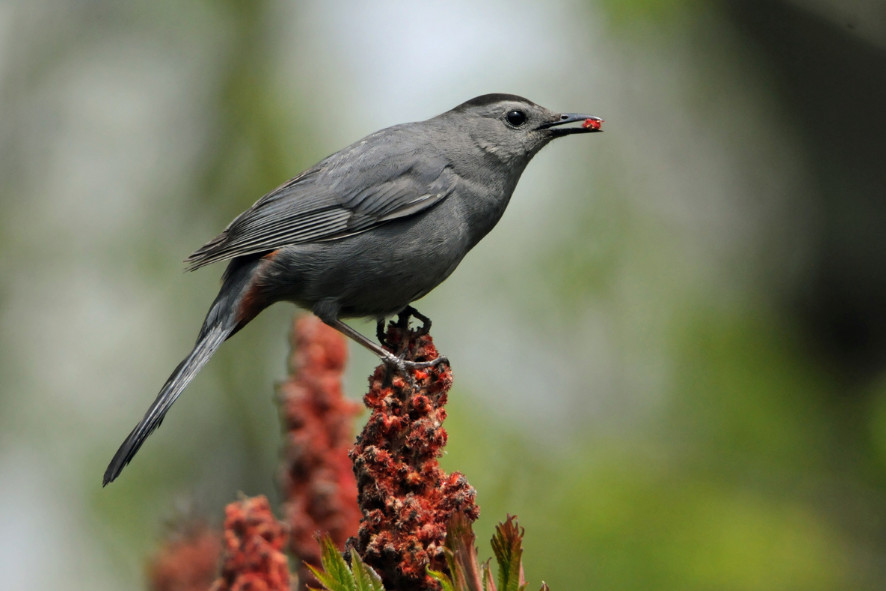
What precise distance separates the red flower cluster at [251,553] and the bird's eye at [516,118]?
3083 mm

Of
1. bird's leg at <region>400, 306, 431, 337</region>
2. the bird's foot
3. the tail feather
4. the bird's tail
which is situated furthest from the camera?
the bird's tail

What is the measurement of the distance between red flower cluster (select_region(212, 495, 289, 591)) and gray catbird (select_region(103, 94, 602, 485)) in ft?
5.08

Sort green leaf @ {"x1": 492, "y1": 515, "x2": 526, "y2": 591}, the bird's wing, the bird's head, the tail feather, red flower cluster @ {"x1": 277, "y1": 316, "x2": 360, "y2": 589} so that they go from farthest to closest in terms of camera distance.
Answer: the bird's head, the bird's wing, the tail feather, red flower cluster @ {"x1": 277, "y1": 316, "x2": 360, "y2": 589}, green leaf @ {"x1": 492, "y1": 515, "x2": 526, "y2": 591}

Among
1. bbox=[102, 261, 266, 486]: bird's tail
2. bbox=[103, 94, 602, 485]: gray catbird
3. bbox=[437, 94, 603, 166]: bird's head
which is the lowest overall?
bbox=[102, 261, 266, 486]: bird's tail

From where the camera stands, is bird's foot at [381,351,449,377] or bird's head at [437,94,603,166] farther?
bird's head at [437,94,603,166]

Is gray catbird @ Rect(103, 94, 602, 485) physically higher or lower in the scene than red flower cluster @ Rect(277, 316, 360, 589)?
higher

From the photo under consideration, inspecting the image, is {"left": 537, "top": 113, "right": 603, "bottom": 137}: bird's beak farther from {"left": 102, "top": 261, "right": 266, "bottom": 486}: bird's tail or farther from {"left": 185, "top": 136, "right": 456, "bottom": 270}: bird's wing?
{"left": 102, "top": 261, "right": 266, "bottom": 486}: bird's tail

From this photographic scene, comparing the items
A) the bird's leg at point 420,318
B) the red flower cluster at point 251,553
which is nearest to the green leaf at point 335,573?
the red flower cluster at point 251,553

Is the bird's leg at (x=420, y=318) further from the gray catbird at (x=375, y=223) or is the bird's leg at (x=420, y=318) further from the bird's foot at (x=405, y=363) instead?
the bird's foot at (x=405, y=363)

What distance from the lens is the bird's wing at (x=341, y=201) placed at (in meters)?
4.88

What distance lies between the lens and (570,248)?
7699 mm

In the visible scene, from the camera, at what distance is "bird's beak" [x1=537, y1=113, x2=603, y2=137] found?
527 cm

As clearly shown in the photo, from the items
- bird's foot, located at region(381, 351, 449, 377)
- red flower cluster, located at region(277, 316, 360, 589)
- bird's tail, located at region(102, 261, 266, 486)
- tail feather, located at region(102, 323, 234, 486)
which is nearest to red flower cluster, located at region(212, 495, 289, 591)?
red flower cluster, located at region(277, 316, 360, 589)

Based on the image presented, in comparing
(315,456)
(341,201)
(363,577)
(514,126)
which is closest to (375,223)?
(341,201)
